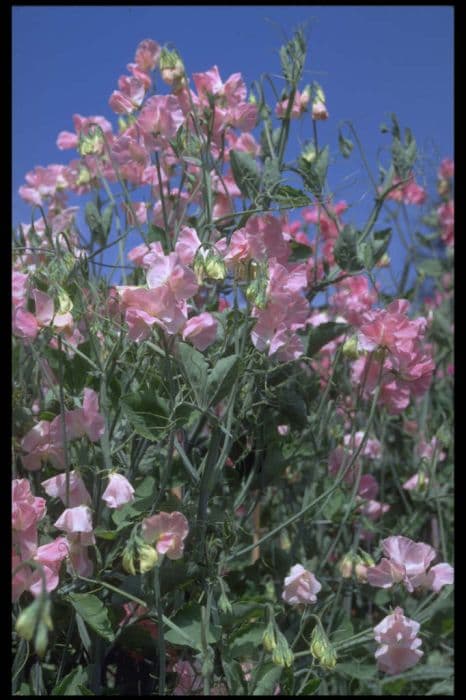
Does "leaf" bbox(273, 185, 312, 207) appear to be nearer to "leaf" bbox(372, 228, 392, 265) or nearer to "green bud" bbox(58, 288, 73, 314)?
"leaf" bbox(372, 228, 392, 265)

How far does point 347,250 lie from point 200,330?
0.52 m

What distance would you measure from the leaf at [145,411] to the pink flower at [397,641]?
18.2 inches

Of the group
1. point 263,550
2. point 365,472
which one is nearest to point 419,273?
point 365,472

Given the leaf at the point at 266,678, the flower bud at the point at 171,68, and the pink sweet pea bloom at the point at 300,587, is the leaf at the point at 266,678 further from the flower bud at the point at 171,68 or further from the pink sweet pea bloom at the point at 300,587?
the flower bud at the point at 171,68

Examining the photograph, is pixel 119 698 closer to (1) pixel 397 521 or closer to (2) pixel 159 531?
(2) pixel 159 531

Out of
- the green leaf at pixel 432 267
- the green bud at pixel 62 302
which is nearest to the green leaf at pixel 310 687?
the green bud at pixel 62 302

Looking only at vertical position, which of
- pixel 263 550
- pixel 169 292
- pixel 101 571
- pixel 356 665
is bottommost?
pixel 356 665

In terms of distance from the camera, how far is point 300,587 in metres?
1.22

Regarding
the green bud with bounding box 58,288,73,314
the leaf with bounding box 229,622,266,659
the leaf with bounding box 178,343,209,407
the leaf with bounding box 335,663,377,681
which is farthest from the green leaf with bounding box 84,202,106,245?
the leaf with bounding box 335,663,377,681

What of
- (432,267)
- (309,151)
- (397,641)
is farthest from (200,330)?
(432,267)

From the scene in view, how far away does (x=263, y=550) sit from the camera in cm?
149

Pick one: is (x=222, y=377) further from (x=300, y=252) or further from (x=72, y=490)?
(x=300, y=252)

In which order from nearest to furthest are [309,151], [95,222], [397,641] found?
[397,641] → [95,222] → [309,151]

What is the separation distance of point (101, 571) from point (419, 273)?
1.29 m
